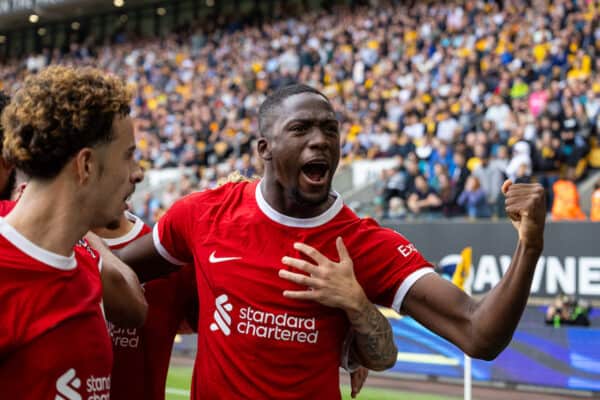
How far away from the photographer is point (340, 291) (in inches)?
116

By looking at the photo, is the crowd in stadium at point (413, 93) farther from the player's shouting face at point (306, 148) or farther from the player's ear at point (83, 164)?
the player's ear at point (83, 164)

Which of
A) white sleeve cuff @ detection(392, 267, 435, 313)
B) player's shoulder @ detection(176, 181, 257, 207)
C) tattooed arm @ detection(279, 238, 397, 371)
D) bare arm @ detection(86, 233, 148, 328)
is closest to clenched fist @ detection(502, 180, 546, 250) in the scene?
white sleeve cuff @ detection(392, 267, 435, 313)

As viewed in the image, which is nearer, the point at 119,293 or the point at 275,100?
the point at 119,293

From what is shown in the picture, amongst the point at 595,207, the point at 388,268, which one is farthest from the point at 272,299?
the point at 595,207

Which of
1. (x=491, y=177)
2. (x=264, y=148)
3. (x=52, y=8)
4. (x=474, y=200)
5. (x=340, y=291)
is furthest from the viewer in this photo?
(x=52, y=8)

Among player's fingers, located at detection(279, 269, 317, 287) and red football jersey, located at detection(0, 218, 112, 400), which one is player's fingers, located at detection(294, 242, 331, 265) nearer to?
player's fingers, located at detection(279, 269, 317, 287)

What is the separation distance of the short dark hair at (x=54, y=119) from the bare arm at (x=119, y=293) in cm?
57

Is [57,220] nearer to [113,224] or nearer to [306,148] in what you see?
[113,224]

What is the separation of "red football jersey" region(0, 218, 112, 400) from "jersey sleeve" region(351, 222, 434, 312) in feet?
3.93

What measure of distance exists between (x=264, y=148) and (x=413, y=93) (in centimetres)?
1432

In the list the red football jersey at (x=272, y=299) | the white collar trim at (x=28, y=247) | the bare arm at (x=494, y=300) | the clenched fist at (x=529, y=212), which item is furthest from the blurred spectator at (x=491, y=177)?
the white collar trim at (x=28, y=247)

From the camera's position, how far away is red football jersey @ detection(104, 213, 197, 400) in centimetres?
356

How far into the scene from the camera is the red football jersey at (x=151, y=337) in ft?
11.7

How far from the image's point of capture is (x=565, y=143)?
42.7 feet
